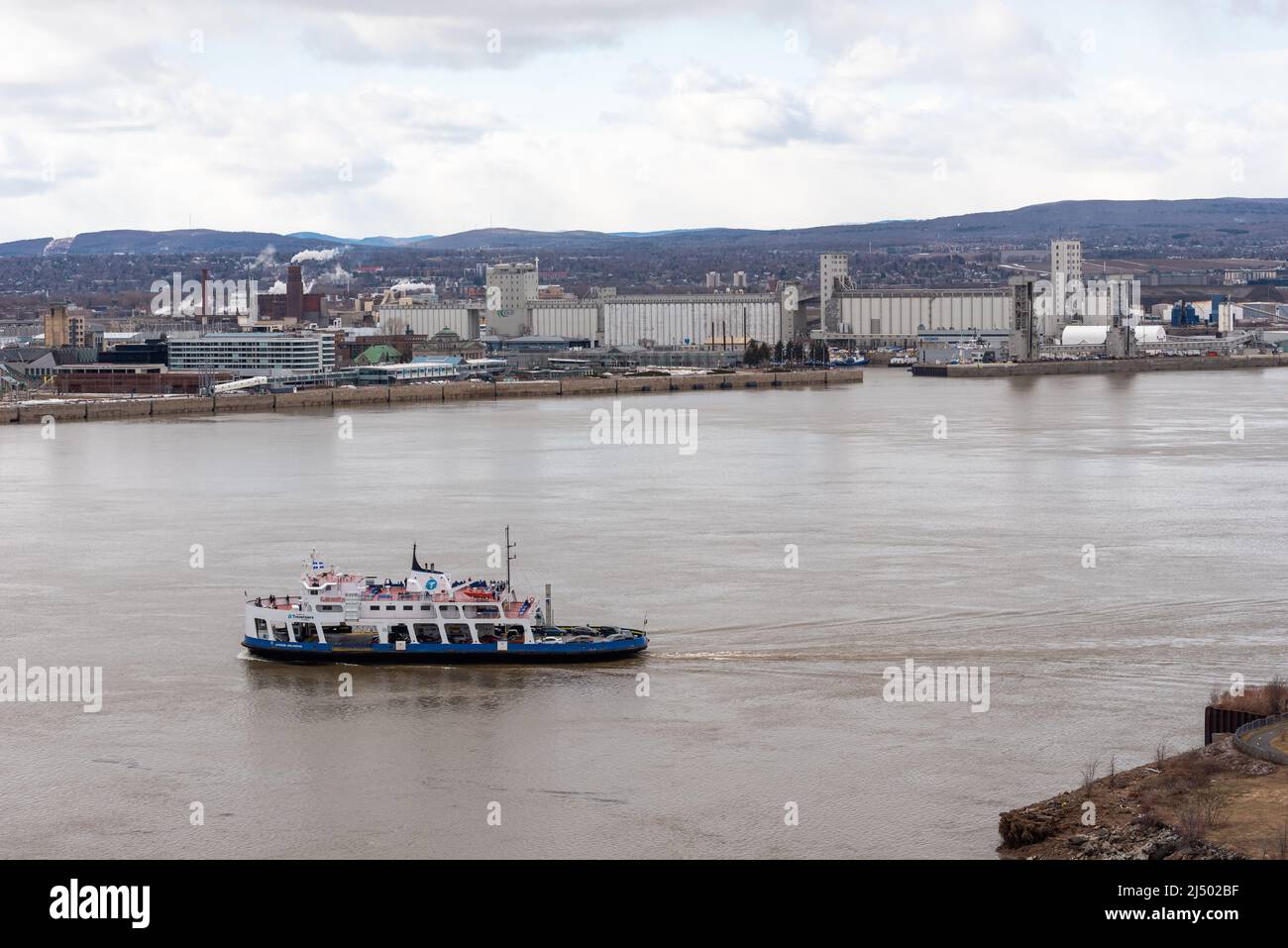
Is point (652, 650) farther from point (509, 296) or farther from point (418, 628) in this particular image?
point (509, 296)

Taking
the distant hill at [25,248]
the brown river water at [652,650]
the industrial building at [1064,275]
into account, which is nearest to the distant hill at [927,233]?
the distant hill at [25,248]

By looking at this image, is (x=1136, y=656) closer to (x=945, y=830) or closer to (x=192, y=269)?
(x=945, y=830)

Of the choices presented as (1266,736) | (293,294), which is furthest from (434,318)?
(1266,736)

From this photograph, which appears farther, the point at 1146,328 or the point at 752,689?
the point at 1146,328

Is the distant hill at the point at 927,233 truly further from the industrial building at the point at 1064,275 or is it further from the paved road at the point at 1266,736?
the paved road at the point at 1266,736

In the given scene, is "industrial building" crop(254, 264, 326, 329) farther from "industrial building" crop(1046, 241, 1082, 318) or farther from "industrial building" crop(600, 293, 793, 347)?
"industrial building" crop(1046, 241, 1082, 318)

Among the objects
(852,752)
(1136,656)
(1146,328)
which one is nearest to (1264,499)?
(1136,656)
